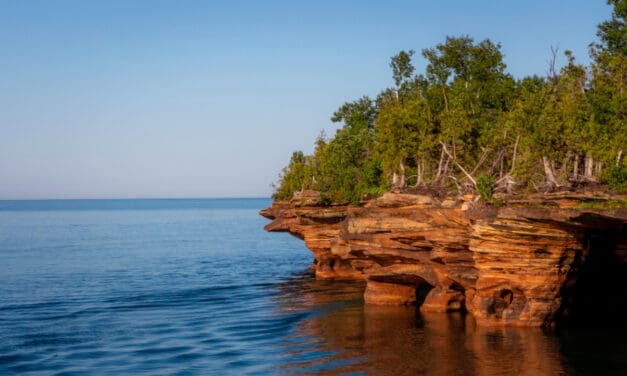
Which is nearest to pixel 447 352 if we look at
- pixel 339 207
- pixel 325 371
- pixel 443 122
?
pixel 325 371

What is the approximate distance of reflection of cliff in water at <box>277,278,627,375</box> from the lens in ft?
92.4

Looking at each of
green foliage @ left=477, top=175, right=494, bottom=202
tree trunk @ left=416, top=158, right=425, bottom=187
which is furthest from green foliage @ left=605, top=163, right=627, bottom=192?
tree trunk @ left=416, top=158, right=425, bottom=187

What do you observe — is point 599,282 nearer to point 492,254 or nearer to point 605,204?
point 492,254

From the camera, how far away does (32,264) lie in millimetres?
69188

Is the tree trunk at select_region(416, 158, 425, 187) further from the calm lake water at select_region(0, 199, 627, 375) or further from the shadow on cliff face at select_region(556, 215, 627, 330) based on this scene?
the shadow on cliff face at select_region(556, 215, 627, 330)

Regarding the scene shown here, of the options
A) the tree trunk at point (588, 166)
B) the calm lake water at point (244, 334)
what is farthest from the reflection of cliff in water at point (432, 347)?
the tree trunk at point (588, 166)

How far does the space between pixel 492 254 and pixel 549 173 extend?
6862 millimetres

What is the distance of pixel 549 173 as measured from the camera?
3603 cm

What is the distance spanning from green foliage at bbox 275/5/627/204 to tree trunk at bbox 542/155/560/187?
0.06m

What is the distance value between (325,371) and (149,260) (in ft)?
165

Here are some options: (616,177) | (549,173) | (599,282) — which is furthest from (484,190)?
(599,282)

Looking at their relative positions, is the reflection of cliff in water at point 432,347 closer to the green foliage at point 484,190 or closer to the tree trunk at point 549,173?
the green foliage at point 484,190

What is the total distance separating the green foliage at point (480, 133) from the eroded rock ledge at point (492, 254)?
307cm

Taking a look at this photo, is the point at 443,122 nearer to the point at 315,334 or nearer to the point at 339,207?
the point at 339,207
